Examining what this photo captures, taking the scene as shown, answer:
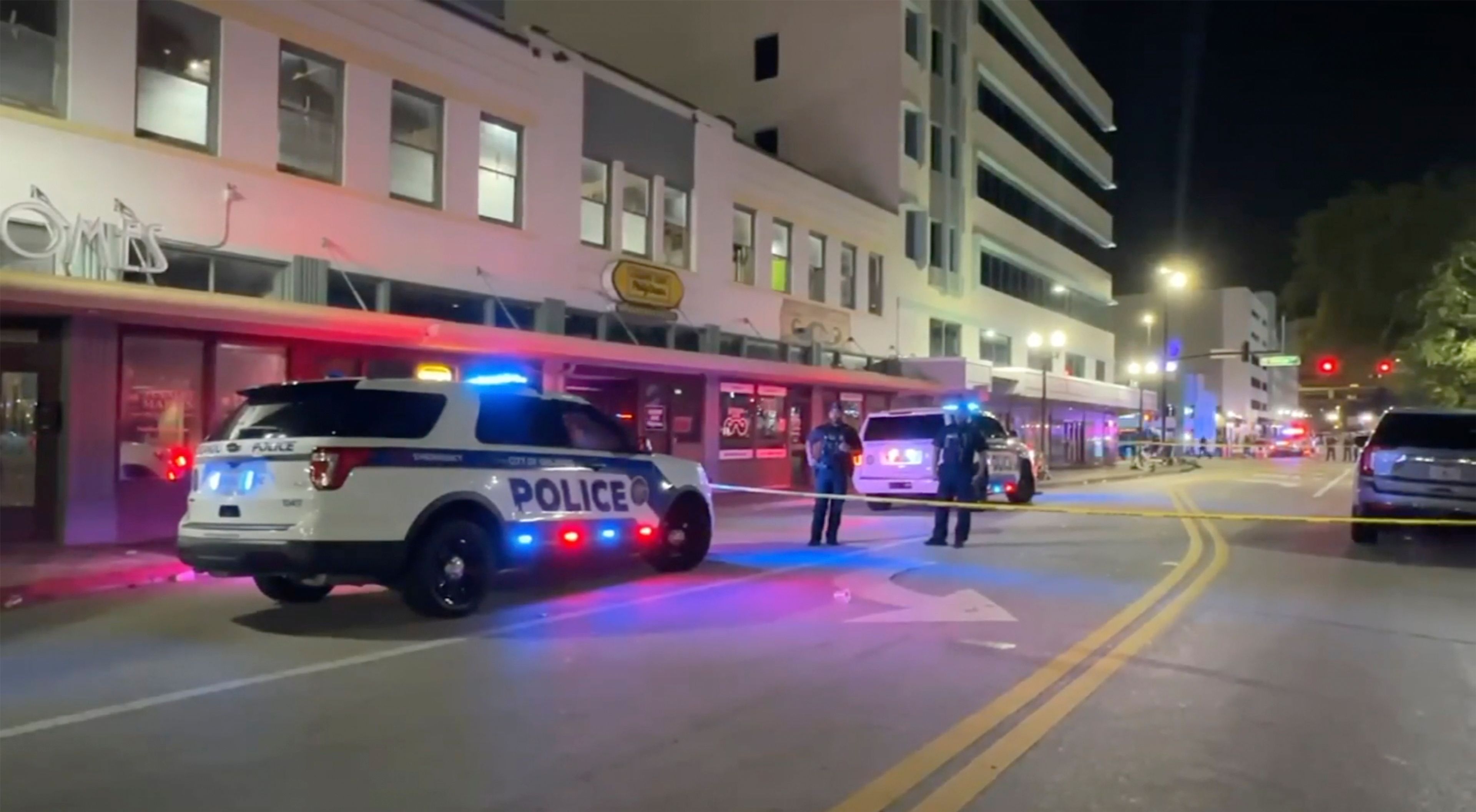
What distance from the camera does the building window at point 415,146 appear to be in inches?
757

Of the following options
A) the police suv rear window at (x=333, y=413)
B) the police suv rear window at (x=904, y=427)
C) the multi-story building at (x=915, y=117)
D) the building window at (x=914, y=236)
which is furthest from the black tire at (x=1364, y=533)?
the building window at (x=914, y=236)

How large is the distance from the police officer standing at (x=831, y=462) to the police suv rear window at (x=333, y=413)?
6.42 m

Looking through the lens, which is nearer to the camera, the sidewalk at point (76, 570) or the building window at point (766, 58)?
the sidewalk at point (76, 570)

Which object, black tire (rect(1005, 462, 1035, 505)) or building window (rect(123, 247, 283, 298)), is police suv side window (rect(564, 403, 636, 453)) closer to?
building window (rect(123, 247, 283, 298))

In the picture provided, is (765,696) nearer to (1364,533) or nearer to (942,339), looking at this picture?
(1364,533)

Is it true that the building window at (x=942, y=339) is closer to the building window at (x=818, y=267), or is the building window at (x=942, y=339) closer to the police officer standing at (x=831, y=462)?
the building window at (x=818, y=267)

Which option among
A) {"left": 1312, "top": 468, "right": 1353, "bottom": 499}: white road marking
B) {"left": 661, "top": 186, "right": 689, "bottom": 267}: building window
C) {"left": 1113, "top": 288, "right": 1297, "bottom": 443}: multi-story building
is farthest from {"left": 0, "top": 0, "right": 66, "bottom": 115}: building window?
{"left": 1113, "top": 288, "right": 1297, "bottom": 443}: multi-story building

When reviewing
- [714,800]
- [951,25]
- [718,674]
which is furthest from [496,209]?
[951,25]

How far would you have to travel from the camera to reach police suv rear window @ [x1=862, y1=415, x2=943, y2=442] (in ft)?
67.8

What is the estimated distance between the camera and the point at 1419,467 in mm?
14891

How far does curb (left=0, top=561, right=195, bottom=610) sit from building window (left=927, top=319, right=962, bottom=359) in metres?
27.4

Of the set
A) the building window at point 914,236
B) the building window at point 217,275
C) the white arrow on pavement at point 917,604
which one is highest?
the building window at point 914,236

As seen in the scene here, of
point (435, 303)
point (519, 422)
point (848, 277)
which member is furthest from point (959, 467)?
point (848, 277)

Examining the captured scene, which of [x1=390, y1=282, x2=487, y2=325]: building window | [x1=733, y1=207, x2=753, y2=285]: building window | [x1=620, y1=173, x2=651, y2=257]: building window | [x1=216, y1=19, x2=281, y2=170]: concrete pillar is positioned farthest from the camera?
[x1=733, y1=207, x2=753, y2=285]: building window
